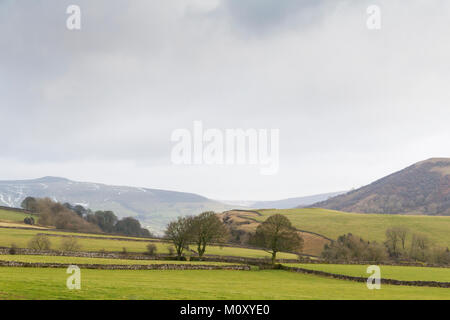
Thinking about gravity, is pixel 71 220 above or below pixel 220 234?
below

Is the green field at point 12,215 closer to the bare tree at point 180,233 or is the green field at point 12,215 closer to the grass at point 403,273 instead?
the bare tree at point 180,233

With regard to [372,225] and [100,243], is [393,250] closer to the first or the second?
[372,225]

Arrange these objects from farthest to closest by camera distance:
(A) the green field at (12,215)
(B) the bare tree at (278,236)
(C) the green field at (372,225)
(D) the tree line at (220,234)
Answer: (A) the green field at (12,215) < (C) the green field at (372,225) < (D) the tree line at (220,234) < (B) the bare tree at (278,236)

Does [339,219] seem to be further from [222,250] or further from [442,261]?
[222,250]

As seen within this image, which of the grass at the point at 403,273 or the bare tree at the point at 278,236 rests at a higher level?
the bare tree at the point at 278,236

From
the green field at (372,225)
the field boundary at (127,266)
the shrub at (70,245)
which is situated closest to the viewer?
the field boundary at (127,266)

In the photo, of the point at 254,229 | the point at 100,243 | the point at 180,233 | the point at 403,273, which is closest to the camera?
the point at 403,273

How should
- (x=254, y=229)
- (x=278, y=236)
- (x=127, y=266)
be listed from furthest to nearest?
(x=254, y=229) < (x=278, y=236) < (x=127, y=266)

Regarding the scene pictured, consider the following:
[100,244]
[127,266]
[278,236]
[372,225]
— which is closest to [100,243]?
[100,244]

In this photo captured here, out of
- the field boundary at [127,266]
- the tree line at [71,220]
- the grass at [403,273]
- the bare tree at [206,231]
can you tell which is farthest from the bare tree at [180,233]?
the tree line at [71,220]
